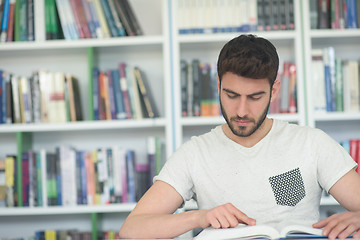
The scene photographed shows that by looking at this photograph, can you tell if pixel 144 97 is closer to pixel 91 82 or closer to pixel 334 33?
pixel 91 82

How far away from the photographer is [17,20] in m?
2.64

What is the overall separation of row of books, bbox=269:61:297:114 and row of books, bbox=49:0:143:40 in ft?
2.63

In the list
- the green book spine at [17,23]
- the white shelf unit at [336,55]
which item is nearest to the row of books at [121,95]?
the green book spine at [17,23]

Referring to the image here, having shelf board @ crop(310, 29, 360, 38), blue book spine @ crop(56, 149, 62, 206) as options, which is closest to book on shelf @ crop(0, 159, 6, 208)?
blue book spine @ crop(56, 149, 62, 206)

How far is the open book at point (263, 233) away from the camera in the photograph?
1.02m

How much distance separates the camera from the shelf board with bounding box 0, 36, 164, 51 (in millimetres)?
2576

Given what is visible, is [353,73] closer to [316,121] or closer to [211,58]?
[316,121]

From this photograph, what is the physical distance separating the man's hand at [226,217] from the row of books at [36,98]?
5.34ft

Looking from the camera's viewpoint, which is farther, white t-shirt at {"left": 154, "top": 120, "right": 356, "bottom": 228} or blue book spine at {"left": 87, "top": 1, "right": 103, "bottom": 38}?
blue book spine at {"left": 87, "top": 1, "right": 103, "bottom": 38}

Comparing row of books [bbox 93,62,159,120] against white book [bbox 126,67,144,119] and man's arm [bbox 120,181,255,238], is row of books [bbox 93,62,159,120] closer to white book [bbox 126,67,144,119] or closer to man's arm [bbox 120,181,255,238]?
white book [bbox 126,67,144,119]

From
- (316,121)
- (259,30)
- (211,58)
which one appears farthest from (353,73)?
(211,58)

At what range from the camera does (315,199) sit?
1.42 meters

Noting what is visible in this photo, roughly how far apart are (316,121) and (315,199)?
1.35 meters

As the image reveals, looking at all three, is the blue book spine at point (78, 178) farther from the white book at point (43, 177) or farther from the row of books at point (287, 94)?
the row of books at point (287, 94)
